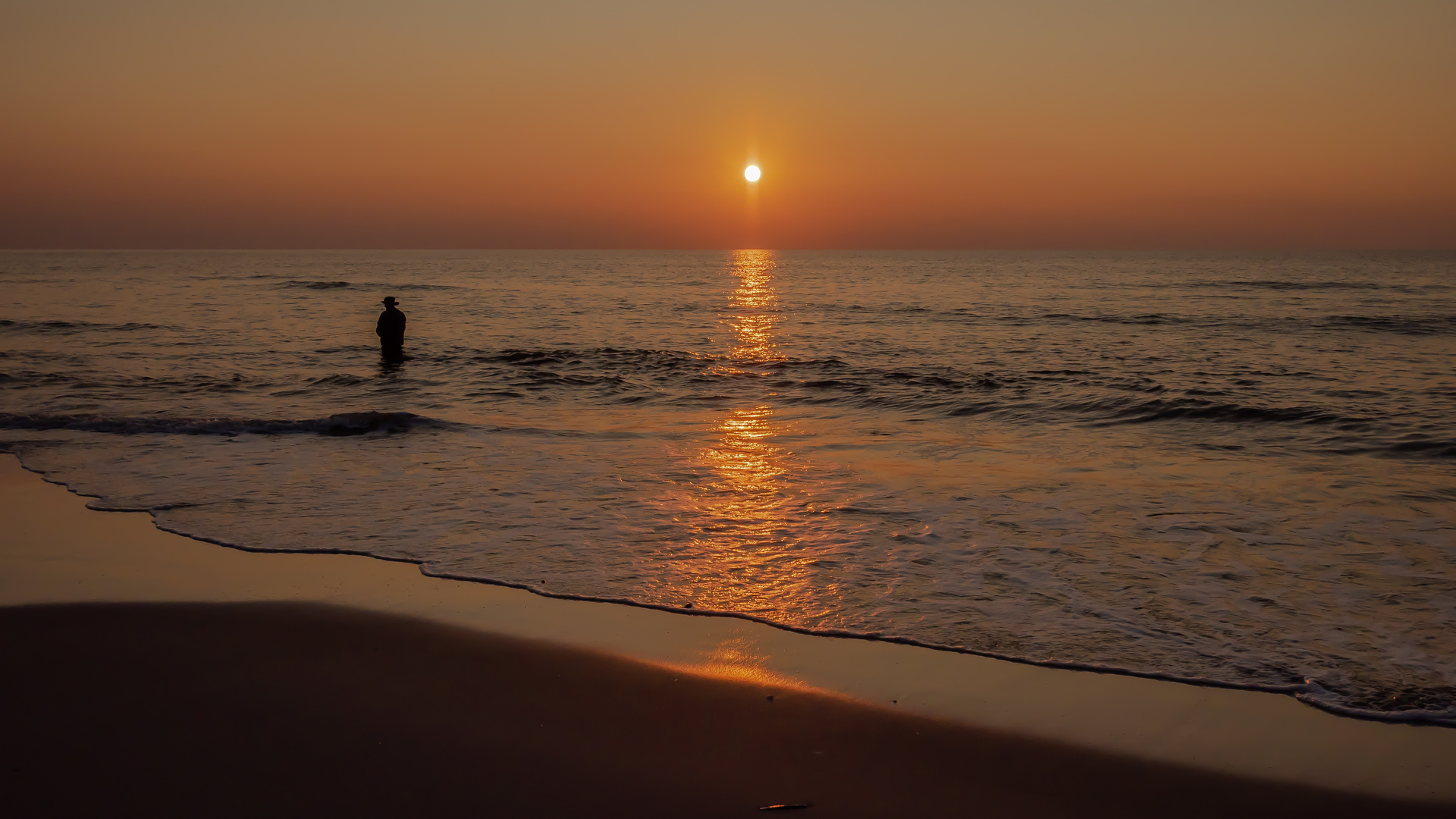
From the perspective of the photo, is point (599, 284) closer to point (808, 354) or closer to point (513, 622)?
point (808, 354)

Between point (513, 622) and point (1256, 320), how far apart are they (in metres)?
37.1

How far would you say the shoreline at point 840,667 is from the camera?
4180 mm

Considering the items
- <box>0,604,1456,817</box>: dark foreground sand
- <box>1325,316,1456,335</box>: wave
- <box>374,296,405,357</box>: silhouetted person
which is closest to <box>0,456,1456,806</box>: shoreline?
<box>0,604,1456,817</box>: dark foreground sand

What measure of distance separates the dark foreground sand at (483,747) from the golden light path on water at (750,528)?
2.27ft

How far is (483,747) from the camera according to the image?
13.7 feet

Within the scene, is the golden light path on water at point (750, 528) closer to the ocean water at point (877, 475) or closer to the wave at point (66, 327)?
the ocean water at point (877, 475)

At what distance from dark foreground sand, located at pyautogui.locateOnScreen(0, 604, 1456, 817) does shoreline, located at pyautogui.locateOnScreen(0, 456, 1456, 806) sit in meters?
0.16

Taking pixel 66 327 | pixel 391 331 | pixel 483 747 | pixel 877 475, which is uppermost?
pixel 391 331

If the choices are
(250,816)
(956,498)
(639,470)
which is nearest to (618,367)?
(639,470)

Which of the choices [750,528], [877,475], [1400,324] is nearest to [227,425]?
[750,528]

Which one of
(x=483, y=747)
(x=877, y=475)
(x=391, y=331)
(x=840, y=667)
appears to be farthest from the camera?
(x=391, y=331)

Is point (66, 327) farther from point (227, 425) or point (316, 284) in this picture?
point (316, 284)

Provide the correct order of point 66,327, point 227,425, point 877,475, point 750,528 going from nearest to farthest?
point 750,528, point 877,475, point 227,425, point 66,327

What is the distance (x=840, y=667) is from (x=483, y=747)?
1956mm
